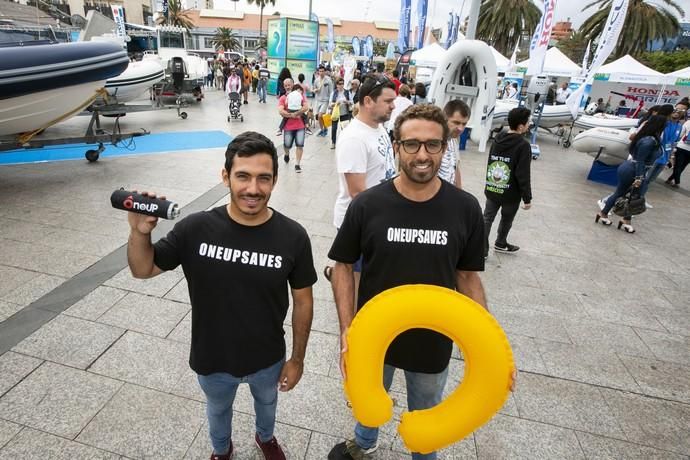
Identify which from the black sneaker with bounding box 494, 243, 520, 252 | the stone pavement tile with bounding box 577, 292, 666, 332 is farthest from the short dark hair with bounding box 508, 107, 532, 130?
the stone pavement tile with bounding box 577, 292, 666, 332

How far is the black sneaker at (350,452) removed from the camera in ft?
7.07

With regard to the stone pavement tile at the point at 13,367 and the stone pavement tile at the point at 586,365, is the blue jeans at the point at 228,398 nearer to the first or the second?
the stone pavement tile at the point at 13,367

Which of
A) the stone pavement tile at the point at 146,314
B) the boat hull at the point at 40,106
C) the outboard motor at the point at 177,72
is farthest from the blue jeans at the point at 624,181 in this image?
the outboard motor at the point at 177,72

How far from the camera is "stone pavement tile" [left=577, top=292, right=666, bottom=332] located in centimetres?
370

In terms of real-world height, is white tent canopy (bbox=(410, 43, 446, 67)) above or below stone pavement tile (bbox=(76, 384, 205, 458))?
above

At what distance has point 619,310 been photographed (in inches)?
153

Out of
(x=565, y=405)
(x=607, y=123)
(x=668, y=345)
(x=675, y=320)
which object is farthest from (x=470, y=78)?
(x=565, y=405)

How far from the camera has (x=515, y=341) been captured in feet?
10.8

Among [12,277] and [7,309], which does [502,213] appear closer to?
[7,309]

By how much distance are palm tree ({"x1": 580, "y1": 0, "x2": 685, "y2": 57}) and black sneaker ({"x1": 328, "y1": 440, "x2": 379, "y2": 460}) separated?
90.8 ft

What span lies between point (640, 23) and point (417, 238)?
91.7 ft

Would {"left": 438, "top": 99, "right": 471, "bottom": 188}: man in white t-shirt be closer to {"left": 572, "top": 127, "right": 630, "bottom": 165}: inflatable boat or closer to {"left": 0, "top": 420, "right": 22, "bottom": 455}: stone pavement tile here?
{"left": 0, "top": 420, "right": 22, "bottom": 455}: stone pavement tile

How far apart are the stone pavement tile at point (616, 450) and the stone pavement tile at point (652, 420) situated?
0.15ft

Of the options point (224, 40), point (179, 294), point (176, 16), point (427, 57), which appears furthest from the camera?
point (176, 16)
